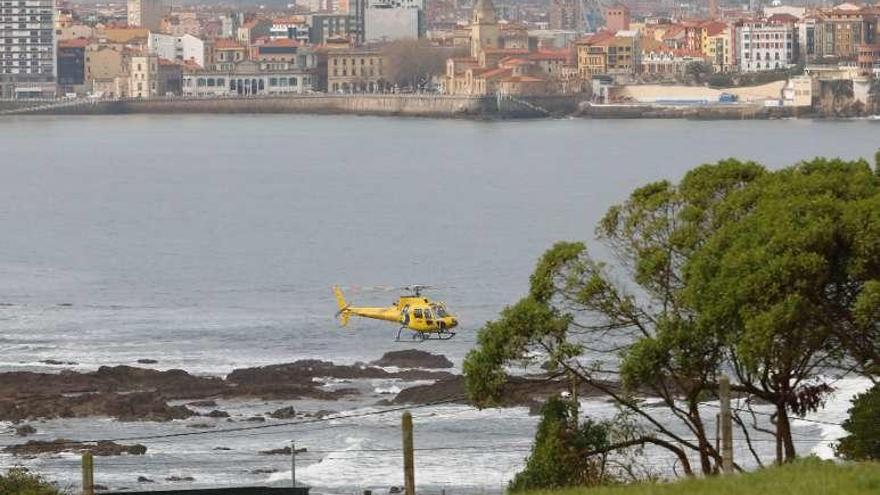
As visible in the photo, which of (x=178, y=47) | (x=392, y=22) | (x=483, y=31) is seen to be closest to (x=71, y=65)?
(x=178, y=47)

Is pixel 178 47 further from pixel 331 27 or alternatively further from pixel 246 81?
pixel 331 27

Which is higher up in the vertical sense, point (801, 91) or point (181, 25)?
point (181, 25)

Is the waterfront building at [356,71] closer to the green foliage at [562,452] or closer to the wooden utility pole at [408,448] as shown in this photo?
the green foliage at [562,452]

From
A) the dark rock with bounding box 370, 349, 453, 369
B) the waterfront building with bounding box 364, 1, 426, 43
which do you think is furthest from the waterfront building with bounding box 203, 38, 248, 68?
the dark rock with bounding box 370, 349, 453, 369

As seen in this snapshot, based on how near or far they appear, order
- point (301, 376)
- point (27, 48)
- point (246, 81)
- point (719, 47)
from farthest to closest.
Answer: point (27, 48) < point (246, 81) < point (719, 47) < point (301, 376)

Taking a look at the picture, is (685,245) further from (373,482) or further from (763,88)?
(763,88)

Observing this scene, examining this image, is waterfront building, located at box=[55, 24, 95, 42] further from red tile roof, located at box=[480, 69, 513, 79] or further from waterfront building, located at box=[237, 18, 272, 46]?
red tile roof, located at box=[480, 69, 513, 79]

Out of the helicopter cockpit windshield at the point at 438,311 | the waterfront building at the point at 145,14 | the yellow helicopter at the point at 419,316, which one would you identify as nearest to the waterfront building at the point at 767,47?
the waterfront building at the point at 145,14
